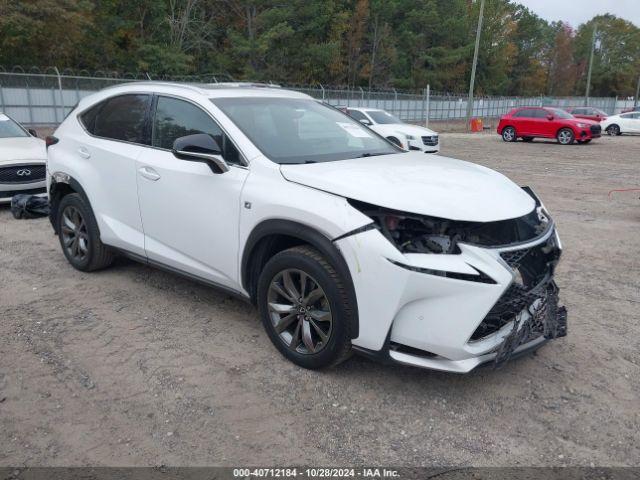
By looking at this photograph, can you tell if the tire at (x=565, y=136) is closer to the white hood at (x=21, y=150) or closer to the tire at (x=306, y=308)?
the white hood at (x=21, y=150)

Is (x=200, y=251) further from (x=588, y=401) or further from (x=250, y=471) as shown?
(x=588, y=401)

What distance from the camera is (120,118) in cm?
504

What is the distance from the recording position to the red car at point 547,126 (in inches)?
948

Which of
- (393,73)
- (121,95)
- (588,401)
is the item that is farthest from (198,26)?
(588,401)

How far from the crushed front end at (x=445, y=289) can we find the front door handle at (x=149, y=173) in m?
1.85

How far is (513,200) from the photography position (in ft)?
11.7

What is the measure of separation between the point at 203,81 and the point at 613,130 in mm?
22243

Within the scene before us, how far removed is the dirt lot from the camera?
2.99m

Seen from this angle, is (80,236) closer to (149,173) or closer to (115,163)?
(115,163)

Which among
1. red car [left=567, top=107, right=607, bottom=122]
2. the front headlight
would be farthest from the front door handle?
red car [left=567, top=107, right=607, bottom=122]

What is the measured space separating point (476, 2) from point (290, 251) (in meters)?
83.9

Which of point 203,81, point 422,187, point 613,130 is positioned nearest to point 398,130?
point 422,187

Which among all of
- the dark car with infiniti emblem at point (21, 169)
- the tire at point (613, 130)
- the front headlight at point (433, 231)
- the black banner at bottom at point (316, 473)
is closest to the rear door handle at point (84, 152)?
the front headlight at point (433, 231)

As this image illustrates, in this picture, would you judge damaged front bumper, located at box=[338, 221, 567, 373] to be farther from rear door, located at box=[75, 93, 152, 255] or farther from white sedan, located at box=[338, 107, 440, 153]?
white sedan, located at box=[338, 107, 440, 153]
